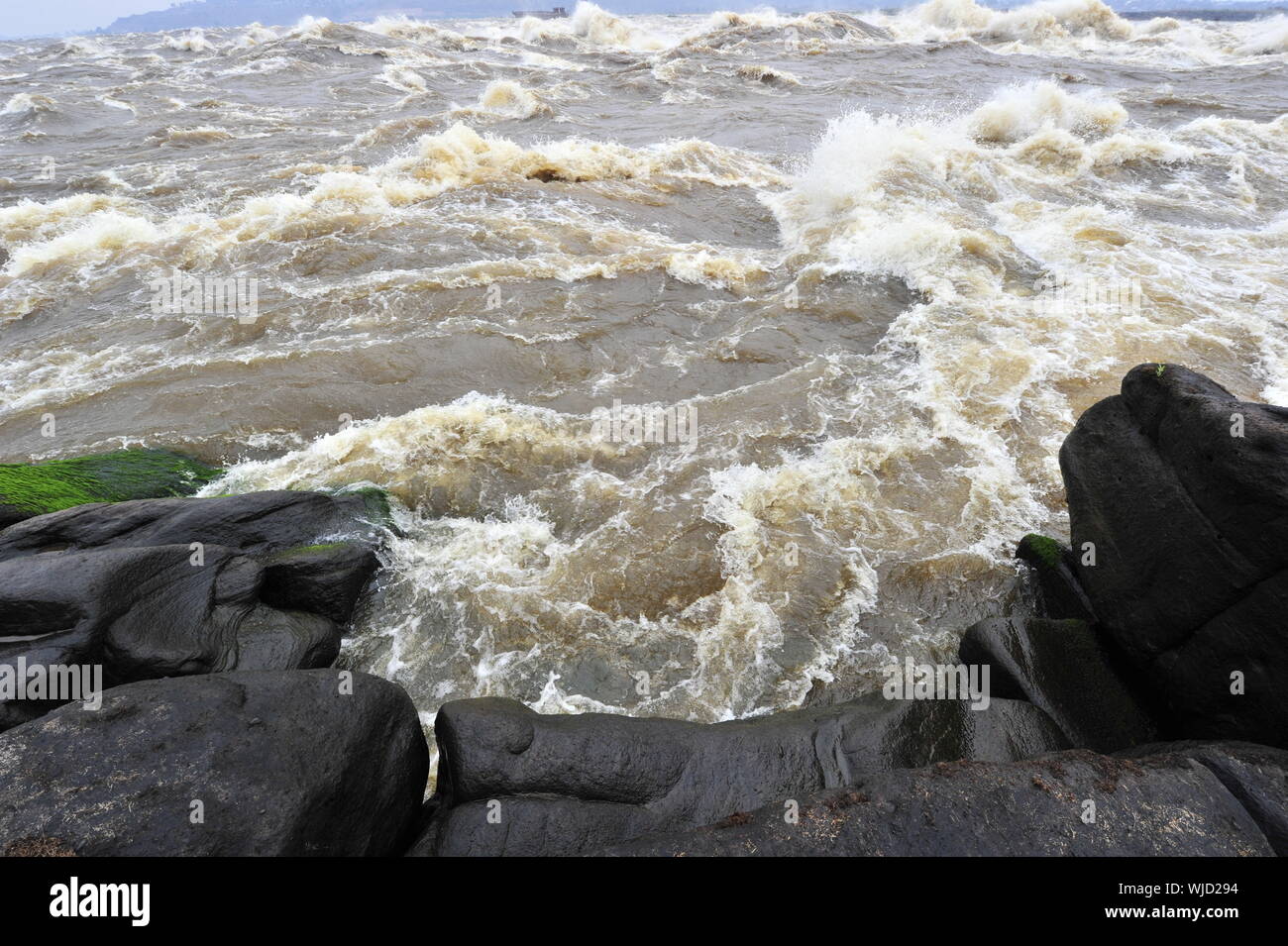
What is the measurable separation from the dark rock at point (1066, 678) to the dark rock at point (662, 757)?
197 mm

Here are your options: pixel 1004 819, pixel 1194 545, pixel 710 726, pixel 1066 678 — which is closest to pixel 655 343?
pixel 710 726

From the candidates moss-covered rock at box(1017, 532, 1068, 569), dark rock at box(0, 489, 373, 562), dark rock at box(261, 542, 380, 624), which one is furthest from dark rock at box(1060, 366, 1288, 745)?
dark rock at box(0, 489, 373, 562)

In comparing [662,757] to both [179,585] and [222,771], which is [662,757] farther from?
[179,585]

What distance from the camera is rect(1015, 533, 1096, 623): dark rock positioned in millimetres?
5176

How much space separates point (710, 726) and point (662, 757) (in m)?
0.46

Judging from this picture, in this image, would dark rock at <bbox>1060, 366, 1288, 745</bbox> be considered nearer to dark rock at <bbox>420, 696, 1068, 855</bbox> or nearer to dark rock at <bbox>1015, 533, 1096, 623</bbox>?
dark rock at <bbox>1015, 533, 1096, 623</bbox>

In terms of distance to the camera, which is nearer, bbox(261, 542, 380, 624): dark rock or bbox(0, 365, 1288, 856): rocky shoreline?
bbox(0, 365, 1288, 856): rocky shoreline

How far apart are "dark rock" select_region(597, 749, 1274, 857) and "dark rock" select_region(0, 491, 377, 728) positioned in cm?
337

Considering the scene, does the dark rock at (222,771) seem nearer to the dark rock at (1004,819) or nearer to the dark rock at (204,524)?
→ the dark rock at (1004,819)

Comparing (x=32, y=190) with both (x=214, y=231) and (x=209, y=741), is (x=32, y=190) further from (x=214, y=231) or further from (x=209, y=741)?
(x=209, y=741)

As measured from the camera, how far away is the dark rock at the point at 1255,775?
2.92 metres

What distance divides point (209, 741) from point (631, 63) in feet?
131

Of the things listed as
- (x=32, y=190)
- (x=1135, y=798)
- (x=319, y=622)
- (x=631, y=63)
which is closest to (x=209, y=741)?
(x=319, y=622)

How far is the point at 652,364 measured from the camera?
920 centimetres
